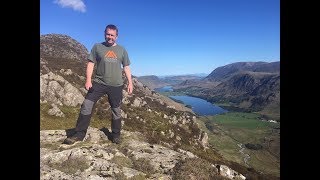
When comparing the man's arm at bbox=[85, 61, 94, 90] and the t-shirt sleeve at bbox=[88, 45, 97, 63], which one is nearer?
the man's arm at bbox=[85, 61, 94, 90]

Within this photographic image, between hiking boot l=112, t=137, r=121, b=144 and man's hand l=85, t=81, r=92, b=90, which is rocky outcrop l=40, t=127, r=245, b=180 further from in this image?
man's hand l=85, t=81, r=92, b=90

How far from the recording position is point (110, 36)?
11562mm

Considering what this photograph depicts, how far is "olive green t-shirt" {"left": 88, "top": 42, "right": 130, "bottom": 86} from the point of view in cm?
1153

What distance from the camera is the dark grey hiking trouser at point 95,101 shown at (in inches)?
473

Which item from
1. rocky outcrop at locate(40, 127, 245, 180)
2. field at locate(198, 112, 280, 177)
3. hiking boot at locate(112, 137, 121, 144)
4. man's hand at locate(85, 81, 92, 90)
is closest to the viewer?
rocky outcrop at locate(40, 127, 245, 180)

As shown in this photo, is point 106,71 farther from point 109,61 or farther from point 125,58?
point 125,58

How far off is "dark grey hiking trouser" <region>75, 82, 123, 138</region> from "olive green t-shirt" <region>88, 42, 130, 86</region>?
27 centimetres

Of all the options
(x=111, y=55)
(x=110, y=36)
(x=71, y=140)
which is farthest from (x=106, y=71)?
(x=71, y=140)

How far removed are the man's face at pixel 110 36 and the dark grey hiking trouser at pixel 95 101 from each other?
1.81 meters

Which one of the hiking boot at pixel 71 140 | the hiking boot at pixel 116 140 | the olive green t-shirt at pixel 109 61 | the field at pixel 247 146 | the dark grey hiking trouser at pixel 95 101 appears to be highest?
the olive green t-shirt at pixel 109 61

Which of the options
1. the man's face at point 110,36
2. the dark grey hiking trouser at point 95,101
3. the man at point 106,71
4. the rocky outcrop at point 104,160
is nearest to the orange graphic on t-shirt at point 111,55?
the man at point 106,71

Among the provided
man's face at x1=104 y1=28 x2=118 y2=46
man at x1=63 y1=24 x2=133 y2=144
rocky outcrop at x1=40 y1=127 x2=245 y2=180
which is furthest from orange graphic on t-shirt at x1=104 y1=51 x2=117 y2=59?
rocky outcrop at x1=40 y1=127 x2=245 y2=180

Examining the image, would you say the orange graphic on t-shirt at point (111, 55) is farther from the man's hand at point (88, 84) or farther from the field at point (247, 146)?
the field at point (247, 146)

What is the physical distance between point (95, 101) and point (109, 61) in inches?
73.0
